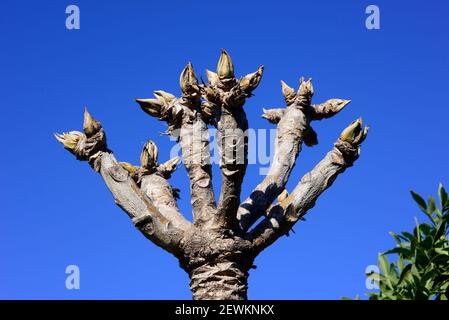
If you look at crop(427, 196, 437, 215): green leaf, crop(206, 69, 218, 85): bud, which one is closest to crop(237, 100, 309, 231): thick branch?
crop(206, 69, 218, 85): bud

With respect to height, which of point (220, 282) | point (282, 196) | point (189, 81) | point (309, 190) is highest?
point (189, 81)

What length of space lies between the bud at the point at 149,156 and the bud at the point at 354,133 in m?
1.58

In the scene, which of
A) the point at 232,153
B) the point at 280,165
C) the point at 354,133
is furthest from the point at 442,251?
the point at 232,153

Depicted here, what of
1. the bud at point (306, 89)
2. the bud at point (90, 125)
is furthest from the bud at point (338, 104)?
the bud at point (90, 125)

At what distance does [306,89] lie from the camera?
620cm

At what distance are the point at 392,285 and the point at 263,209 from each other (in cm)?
184

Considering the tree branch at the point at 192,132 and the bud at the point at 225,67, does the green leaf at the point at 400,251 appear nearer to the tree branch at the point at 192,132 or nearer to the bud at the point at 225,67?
the tree branch at the point at 192,132

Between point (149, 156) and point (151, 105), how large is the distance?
503 millimetres

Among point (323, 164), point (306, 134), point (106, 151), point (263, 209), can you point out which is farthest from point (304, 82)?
point (106, 151)

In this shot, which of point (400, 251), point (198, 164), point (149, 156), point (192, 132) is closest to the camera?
point (198, 164)

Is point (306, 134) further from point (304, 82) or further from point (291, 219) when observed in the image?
point (291, 219)

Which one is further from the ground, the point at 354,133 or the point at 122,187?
the point at 354,133

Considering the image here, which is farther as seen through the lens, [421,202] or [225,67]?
[421,202]

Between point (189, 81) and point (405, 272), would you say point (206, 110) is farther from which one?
point (405, 272)
